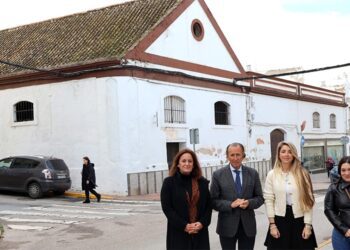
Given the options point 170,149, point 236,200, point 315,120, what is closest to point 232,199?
point 236,200

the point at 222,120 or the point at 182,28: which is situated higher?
the point at 182,28

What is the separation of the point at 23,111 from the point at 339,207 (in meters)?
18.0

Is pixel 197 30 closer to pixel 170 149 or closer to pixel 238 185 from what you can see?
pixel 170 149

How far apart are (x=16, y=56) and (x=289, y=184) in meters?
19.6

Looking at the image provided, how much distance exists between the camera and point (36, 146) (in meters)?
20.4

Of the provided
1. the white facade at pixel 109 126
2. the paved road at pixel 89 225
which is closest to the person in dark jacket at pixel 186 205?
the paved road at pixel 89 225

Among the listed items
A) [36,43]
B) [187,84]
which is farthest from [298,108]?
[36,43]

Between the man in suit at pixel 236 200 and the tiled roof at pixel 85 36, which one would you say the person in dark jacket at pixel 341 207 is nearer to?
the man in suit at pixel 236 200

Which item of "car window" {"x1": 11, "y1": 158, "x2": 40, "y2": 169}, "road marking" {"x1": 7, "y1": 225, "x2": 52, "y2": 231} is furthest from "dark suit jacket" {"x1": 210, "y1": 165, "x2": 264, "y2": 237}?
"car window" {"x1": 11, "y1": 158, "x2": 40, "y2": 169}

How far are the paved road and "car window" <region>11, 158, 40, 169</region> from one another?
1.31 metres

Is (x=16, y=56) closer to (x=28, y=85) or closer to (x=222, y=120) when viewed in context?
(x=28, y=85)

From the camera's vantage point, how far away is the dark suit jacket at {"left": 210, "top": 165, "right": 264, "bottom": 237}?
504 centimetres

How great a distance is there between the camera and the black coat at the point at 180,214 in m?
4.80

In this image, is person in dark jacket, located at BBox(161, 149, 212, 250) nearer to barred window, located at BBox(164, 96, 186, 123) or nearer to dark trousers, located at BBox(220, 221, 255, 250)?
dark trousers, located at BBox(220, 221, 255, 250)
